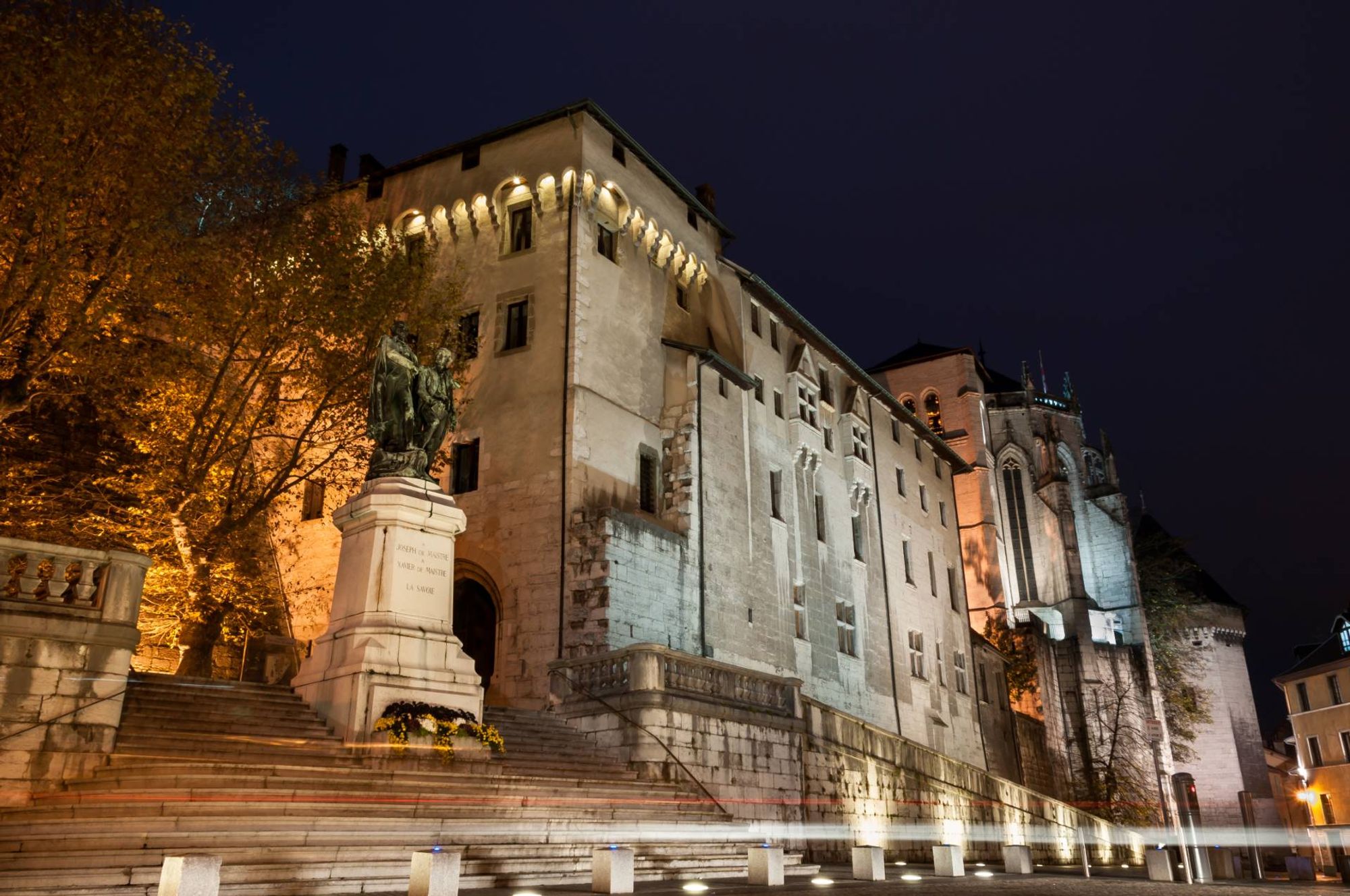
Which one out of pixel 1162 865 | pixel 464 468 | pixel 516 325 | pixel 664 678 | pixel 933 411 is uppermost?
pixel 933 411

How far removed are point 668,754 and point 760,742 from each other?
2954 mm

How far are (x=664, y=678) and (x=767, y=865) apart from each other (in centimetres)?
567

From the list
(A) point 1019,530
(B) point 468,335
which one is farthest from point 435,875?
(A) point 1019,530

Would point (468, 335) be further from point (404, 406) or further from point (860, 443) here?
point (860, 443)

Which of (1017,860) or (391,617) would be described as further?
(1017,860)

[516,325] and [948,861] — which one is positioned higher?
[516,325]

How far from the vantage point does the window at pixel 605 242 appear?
2662 cm

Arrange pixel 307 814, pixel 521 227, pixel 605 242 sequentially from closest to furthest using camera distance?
pixel 307 814
pixel 521 227
pixel 605 242

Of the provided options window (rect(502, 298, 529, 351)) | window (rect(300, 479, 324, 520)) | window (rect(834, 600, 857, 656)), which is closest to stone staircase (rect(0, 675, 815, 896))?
window (rect(502, 298, 529, 351))

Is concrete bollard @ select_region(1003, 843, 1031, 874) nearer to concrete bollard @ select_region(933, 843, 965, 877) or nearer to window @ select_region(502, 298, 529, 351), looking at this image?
concrete bollard @ select_region(933, 843, 965, 877)

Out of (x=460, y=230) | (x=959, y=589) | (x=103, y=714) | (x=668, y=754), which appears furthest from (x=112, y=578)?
(x=959, y=589)

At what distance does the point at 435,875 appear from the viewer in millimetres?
8125

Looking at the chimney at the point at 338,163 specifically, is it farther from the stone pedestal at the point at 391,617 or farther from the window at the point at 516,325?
the stone pedestal at the point at 391,617

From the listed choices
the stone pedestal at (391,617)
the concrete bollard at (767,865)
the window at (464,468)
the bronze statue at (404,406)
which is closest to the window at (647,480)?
the window at (464,468)
